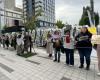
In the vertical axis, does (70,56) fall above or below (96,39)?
below

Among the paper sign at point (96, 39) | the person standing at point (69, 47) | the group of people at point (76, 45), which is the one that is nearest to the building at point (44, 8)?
the group of people at point (76, 45)

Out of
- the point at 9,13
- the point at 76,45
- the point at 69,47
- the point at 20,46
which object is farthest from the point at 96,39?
the point at 9,13

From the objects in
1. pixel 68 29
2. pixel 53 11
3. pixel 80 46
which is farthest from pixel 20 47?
pixel 53 11

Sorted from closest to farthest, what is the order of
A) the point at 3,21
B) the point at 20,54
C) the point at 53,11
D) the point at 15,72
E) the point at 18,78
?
1. the point at 18,78
2. the point at 15,72
3. the point at 20,54
4. the point at 3,21
5. the point at 53,11

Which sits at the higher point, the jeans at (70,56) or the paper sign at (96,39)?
the paper sign at (96,39)

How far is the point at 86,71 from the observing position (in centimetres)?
722

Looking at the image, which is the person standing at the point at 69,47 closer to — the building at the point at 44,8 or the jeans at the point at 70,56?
the jeans at the point at 70,56

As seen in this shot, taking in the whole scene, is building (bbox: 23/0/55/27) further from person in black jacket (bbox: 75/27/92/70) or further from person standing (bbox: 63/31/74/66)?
person in black jacket (bbox: 75/27/92/70)

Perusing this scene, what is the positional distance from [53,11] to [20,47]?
328ft

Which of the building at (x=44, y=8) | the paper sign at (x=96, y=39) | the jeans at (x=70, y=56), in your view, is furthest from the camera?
the building at (x=44, y=8)

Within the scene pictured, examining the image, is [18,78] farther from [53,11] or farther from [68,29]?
[53,11]

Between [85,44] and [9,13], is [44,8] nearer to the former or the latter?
[9,13]

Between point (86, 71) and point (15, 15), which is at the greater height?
point (15, 15)

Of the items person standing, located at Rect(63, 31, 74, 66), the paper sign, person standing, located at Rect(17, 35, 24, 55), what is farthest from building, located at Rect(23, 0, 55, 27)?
the paper sign
